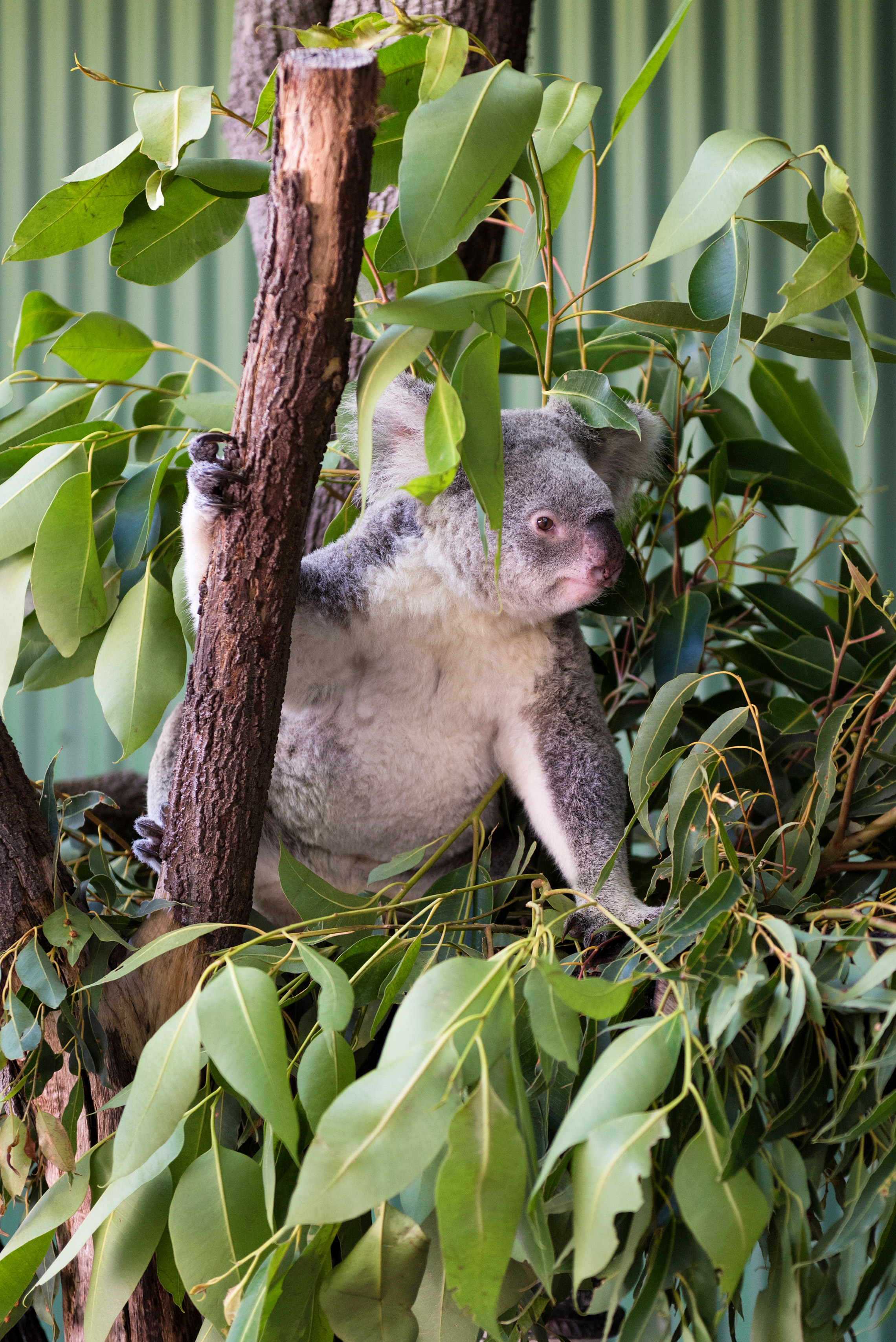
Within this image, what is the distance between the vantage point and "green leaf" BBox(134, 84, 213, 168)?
1.03m

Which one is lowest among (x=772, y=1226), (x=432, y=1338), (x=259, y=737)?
(x=432, y=1338)

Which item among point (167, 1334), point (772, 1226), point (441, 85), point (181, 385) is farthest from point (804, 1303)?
point (181, 385)

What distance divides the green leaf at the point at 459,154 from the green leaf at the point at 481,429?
0.32 feet

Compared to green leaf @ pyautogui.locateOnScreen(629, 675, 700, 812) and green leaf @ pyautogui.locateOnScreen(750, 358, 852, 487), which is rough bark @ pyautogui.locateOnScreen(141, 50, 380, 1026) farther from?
green leaf @ pyautogui.locateOnScreen(750, 358, 852, 487)

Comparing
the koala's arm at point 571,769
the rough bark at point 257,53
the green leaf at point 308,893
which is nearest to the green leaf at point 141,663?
the green leaf at point 308,893

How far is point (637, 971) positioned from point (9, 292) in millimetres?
2541

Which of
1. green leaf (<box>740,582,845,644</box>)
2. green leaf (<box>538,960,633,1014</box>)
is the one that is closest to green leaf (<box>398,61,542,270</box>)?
green leaf (<box>538,960,633,1014</box>)

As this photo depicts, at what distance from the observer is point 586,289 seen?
1.34m

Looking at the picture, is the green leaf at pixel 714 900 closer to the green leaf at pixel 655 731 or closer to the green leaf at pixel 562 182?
the green leaf at pixel 655 731

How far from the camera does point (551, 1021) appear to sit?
0.79 m

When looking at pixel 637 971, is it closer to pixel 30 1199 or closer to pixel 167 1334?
pixel 167 1334

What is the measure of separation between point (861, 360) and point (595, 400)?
30cm

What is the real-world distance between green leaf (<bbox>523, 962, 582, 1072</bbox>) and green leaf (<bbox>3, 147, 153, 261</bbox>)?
0.90 m

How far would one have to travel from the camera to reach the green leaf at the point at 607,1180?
0.68 m
